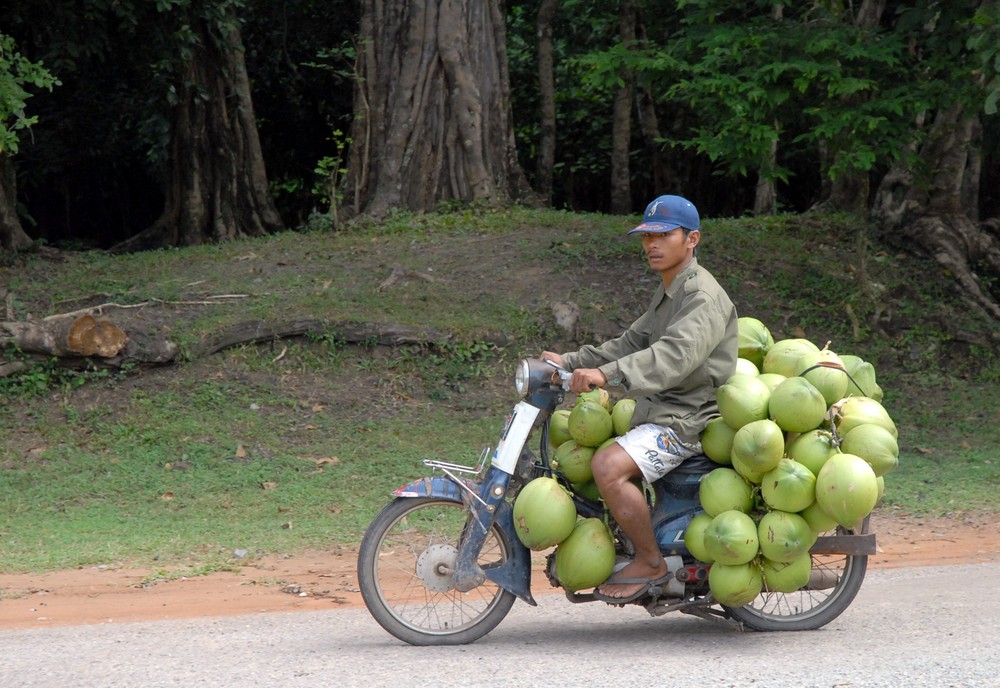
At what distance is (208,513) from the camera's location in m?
7.97

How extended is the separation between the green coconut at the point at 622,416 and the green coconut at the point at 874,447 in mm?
939

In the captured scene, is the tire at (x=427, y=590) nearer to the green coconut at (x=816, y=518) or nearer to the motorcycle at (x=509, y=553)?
the motorcycle at (x=509, y=553)

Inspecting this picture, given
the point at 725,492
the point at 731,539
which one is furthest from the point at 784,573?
the point at 725,492

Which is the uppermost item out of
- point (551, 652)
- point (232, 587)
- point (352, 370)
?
point (352, 370)

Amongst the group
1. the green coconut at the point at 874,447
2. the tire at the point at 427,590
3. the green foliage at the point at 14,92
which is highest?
the green foliage at the point at 14,92

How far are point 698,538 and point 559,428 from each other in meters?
0.83

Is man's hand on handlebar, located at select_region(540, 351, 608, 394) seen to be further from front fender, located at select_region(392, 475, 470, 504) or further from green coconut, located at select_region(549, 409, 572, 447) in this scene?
front fender, located at select_region(392, 475, 470, 504)

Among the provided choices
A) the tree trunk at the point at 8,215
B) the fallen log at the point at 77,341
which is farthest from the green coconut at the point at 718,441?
the tree trunk at the point at 8,215

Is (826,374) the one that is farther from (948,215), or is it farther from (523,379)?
(948,215)

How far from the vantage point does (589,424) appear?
5152mm

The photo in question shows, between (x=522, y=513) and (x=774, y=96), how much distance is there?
20.9 feet

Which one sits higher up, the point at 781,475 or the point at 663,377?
the point at 663,377

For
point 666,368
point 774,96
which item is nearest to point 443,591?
point 666,368

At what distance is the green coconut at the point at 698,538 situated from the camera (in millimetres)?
4910
